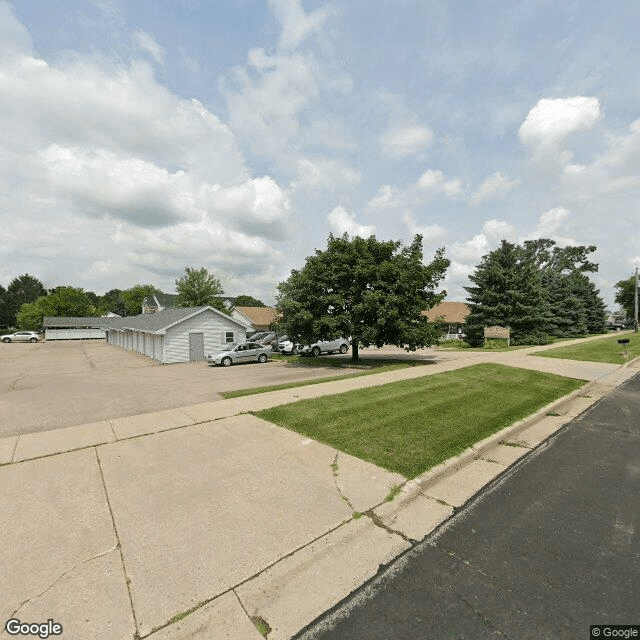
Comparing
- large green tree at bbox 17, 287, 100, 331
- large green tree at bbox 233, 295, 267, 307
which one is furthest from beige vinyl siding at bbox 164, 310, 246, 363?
large green tree at bbox 233, 295, 267, 307

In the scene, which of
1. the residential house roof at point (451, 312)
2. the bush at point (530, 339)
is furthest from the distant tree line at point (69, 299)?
the bush at point (530, 339)

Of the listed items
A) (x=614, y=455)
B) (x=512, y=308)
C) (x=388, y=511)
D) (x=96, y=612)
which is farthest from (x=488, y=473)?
(x=512, y=308)

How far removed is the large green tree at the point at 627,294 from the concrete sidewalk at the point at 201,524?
96.7 meters

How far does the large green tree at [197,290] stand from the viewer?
49.6 metres

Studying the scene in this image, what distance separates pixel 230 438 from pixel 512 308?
104 ft

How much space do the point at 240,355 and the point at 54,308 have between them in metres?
66.3

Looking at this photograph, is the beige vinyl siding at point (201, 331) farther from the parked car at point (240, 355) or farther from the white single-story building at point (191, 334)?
the parked car at point (240, 355)

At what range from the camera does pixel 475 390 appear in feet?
35.4

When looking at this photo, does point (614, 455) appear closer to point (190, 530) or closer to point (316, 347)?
point (190, 530)

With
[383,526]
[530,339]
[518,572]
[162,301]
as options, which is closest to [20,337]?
[162,301]

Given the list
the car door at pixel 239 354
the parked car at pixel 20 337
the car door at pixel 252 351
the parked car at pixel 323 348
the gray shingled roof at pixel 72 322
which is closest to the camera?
the car door at pixel 239 354

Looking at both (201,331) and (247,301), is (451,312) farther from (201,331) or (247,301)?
(247,301)

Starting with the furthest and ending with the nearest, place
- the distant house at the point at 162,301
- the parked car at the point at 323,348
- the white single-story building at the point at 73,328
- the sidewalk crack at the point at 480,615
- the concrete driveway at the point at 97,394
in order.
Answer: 1. the distant house at the point at 162,301
2. the white single-story building at the point at 73,328
3. the parked car at the point at 323,348
4. the concrete driveway at the point at 97,394
5. the sidewalk crack at the point at 480,615

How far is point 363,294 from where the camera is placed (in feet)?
57.9
